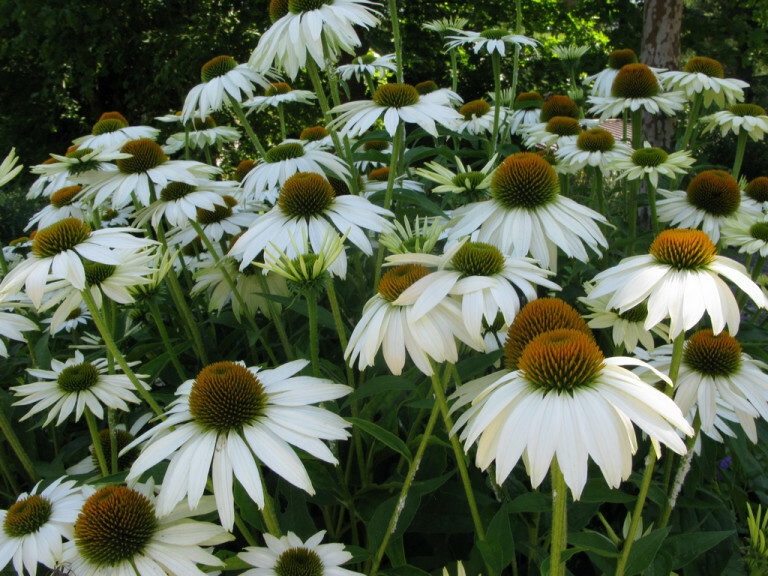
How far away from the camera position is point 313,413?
1.01 metres

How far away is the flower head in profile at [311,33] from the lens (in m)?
1.56

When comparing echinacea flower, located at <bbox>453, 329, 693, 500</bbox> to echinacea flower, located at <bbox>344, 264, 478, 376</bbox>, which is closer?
echinacea flower, located at <bbox>453, 329, 693, 500</bbox>

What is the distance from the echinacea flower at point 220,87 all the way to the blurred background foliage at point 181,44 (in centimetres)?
411

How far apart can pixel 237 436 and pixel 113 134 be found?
69.2 inches

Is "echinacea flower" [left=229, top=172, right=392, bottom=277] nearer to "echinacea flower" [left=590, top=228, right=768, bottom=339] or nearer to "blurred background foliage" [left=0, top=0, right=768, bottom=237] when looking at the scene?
"echinacea flower" [left=590, top=228, right=768, bottom=339]

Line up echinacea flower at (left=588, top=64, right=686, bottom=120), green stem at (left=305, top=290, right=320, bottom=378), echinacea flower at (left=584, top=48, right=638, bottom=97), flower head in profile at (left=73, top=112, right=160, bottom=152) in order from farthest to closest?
echinacea flower at (left=584, top=48, right=638, bottom=97)
echinacea flower at (left=588, top=64, right=686, bottom=120)
flower head in profile at (left=73, top=112, right=160, bottom=152)
green stem at (left=305, top=290, right=320, bottom=378)

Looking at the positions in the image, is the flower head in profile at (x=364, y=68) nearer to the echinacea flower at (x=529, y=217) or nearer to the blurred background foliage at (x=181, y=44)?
the echinacea flower at (x=529, y=217)

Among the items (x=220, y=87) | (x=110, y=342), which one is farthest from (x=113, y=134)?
(x=110, y=342)

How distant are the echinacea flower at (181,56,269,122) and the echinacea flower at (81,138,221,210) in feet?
0.96

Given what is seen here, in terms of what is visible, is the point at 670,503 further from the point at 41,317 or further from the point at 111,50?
the point at 111,50

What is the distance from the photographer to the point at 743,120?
2426mm

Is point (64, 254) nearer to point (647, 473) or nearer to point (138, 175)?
point (138, 175)

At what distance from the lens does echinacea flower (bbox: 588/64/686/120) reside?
252cm

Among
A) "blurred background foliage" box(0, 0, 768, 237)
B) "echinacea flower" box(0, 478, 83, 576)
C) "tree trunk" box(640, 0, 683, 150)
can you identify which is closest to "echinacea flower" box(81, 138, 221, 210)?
"echinacea flower" box(0, 478, 83, 576)
